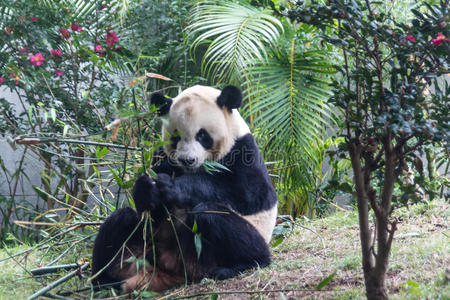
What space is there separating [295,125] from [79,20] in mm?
2679

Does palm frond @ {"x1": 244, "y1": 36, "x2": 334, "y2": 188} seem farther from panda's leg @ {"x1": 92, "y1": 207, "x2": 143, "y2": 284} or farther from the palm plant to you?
panda's leg @ {"x1": 92, "y1": 207, "x2": 143, "y2": 284}

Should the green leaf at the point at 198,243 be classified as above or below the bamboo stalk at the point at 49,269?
above

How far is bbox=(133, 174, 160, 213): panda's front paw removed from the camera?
2.51 metres

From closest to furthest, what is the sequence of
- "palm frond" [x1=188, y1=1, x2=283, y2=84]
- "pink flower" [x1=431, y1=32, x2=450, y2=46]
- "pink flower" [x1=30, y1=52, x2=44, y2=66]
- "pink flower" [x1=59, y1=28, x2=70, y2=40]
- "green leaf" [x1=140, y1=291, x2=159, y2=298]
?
"pink flower" [x1=431, y1=32, x2=450, y2=46] → "green leaf" [x1=140, y1=291, x2=159, y2=298] → "palm frond" [x1=188, y1=1, x2=283, y2=84] → "pink flower" [x1=30, y1=52, x2=44, y2=66] → "pink flower" [x1=59, y1=28, x2=70, y2=40]

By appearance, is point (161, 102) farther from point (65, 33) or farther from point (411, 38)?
point (65, 33)

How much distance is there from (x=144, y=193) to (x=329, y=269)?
3.81 feet

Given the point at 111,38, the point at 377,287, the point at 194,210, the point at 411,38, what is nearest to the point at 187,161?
the point at 194,210

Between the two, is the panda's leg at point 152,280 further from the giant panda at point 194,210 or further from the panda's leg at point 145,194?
the panda's leg at point 145,194

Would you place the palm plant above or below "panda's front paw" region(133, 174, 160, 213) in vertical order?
above

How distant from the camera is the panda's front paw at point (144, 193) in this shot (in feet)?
8.24

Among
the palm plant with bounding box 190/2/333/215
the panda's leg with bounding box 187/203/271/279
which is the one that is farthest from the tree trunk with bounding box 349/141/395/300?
the palm plant with bounding box 190/2/333/215

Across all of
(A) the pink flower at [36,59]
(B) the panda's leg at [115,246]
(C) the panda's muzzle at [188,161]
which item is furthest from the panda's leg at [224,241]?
(A) the pink flower at [36,59]

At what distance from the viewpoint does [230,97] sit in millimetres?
2936

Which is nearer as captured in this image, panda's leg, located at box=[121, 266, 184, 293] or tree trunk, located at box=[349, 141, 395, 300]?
tree trunk, located at box=[349, 141, 395, 300]
